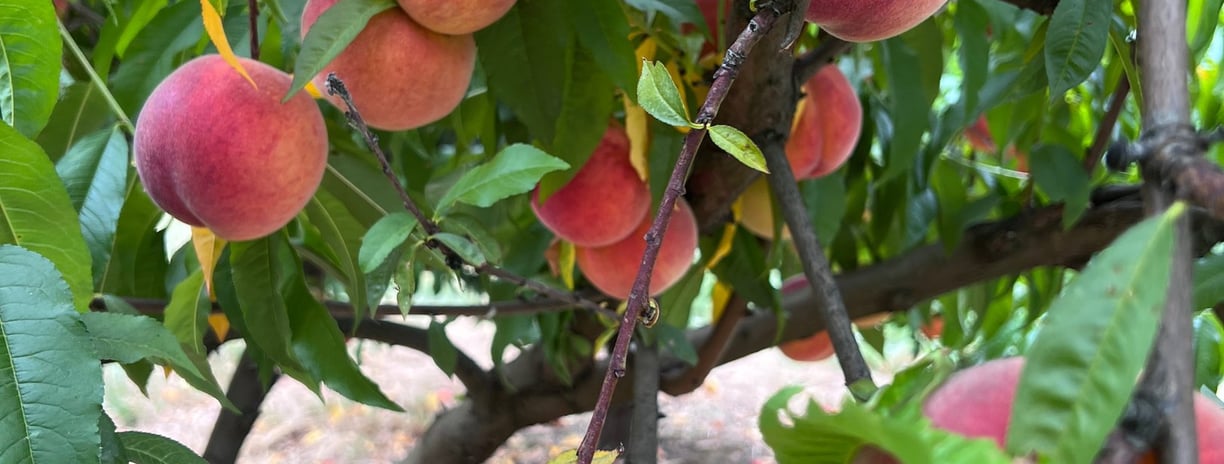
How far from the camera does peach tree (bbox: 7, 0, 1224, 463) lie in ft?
0.74

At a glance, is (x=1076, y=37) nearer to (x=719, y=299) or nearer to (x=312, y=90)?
(x=312, y=90)

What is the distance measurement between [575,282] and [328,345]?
0.44m

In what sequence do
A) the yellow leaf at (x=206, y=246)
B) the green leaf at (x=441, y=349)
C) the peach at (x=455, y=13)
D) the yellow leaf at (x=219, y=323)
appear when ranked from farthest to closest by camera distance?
the yellow leaf at (x=219, y=323) < the green leaf at (x=441, y=349) < the yellow leaf at (x=206, y=246) < the peach at (x=455, y=13)

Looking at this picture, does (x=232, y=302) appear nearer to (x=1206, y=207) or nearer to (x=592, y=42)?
(x=592, y=42)

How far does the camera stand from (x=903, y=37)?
78 centimetres

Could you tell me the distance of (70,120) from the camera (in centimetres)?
67

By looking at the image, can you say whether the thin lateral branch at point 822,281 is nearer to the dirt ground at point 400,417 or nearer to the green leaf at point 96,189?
the green leaf at point 96,189

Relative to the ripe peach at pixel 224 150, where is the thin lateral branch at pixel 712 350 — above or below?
below

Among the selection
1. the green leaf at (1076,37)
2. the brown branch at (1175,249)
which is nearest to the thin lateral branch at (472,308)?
the green leaf at (1076,37)

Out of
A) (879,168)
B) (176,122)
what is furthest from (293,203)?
(879,168)

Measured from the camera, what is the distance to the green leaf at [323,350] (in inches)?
25.5

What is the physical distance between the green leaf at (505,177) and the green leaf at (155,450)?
186 mm

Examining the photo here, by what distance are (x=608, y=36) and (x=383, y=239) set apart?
20cm

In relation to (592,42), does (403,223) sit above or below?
below
